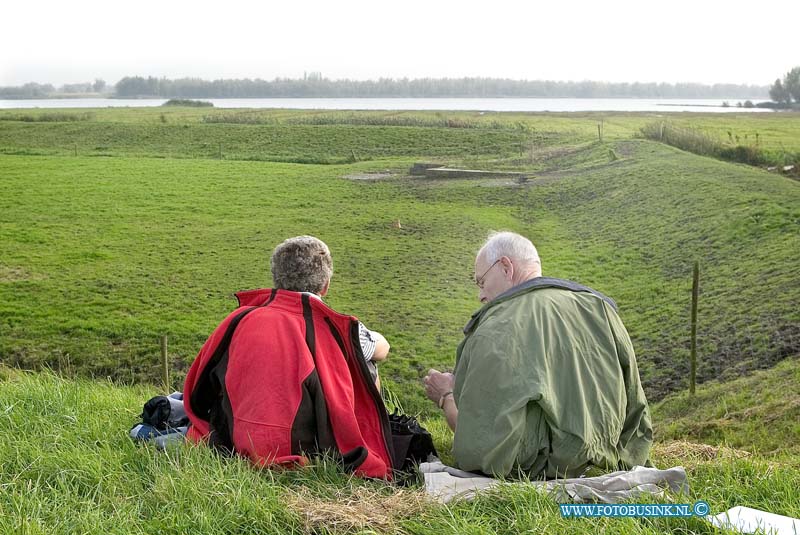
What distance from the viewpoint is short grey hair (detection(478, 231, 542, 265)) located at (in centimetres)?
230

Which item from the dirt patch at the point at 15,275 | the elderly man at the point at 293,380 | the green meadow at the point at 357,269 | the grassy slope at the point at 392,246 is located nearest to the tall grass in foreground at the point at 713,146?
the green meadow at the point at 357,269

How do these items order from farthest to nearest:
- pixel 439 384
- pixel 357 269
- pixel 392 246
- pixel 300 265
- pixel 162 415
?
pixel 392 246, pixel 357 269, pixel 162 415, pixel 439 384, pixel 300 265

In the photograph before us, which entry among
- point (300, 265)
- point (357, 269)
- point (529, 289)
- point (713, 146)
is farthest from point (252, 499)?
point (713, 146)

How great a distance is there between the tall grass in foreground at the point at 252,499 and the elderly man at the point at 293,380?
0.08 metres

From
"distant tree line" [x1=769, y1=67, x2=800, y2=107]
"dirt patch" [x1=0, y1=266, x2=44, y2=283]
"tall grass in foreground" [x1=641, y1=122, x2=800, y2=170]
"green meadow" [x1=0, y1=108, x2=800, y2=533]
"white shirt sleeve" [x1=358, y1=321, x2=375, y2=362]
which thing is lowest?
"dirt patch" [x1=0, y1=266, x2=44, y2=283]

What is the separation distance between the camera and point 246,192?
45.6ft

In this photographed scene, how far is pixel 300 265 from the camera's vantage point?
2.42 m

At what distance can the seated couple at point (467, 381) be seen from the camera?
2.07 m

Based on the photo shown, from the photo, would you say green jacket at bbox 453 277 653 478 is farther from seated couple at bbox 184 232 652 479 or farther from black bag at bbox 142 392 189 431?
black bag at bbox 142 392 189 431

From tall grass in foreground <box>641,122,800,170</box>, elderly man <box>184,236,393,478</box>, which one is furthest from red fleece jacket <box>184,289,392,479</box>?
tall grass in foreground <box>641,122,800,170</box>

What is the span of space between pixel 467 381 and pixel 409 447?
56 centimetres

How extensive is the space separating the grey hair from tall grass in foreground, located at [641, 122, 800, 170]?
1298 cm

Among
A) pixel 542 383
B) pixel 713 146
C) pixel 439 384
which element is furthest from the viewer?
pixel 713 146

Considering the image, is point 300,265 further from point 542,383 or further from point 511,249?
point 542,383
